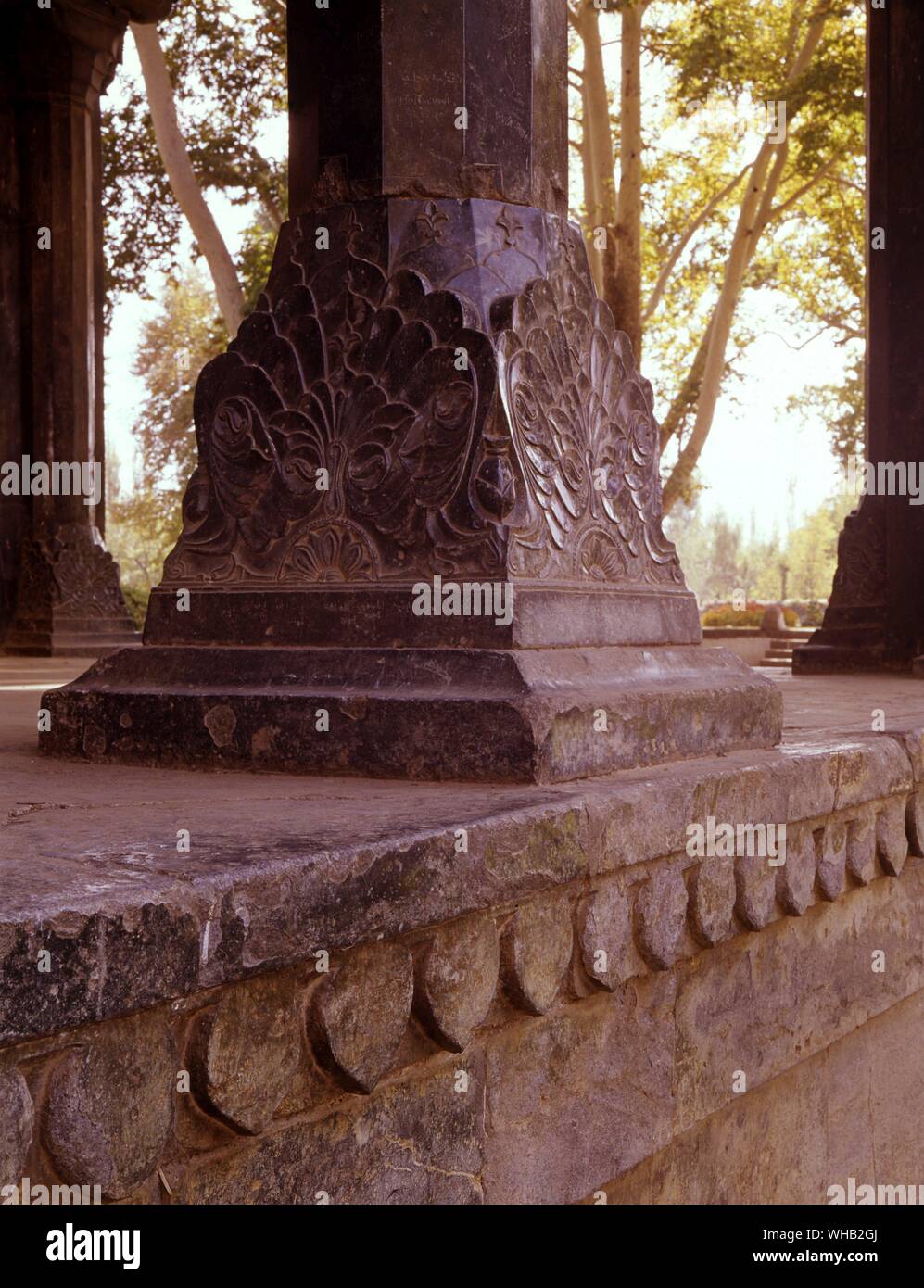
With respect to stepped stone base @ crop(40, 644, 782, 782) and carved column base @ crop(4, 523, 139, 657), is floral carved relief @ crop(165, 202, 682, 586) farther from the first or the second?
carved column base @ crop(4, 523, 139, 657)

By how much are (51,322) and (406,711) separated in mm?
7485

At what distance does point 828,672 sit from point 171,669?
436 centimetres

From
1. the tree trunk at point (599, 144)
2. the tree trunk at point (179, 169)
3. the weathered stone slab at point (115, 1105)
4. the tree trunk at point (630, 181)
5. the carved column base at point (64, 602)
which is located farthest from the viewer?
the tree trunk at point (599, 144)

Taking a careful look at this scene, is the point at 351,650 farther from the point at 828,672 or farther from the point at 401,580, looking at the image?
the point at 828,672

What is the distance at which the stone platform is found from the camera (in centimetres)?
129

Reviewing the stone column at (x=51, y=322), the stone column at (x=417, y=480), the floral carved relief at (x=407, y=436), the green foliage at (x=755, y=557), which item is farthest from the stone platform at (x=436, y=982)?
the green foliage at (x=755, y=557)

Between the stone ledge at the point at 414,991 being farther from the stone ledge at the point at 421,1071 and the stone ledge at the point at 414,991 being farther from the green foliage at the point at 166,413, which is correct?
the green foliage at the point at 166,413

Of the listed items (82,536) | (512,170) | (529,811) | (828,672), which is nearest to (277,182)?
(82,536)

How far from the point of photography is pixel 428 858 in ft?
5.39

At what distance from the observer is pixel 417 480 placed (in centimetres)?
238

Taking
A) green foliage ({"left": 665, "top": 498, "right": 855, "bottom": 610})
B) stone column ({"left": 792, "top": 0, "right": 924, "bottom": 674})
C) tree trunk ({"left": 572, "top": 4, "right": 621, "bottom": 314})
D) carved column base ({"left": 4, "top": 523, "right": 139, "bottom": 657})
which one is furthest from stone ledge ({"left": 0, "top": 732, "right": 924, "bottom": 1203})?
green foliage ({"left": 665, "top": 498, "right": 855, "bottom": 610})

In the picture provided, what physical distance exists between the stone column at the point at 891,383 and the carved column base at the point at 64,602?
14.4ft

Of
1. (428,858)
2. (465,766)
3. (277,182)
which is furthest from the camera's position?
(277,182)

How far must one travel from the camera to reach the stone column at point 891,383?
620 cm
